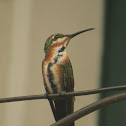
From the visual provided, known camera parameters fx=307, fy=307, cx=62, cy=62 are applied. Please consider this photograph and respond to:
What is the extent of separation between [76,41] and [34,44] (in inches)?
4.9

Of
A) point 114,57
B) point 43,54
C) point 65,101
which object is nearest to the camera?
point 65,101

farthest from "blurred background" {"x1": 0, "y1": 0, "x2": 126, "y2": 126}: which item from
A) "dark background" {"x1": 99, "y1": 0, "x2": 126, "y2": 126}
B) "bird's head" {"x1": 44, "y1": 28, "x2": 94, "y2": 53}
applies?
"bird's head" {"x1": 44, "y1": 28, "x2": 94, "y2": 53}

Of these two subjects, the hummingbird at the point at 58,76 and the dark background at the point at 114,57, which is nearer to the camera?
the hummingbird at the point at 58,76

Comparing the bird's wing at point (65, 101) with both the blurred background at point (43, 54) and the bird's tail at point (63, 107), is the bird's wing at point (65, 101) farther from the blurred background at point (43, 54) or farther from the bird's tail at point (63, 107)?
the blurred background at point (43, 54)

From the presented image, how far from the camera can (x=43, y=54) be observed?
878 mm

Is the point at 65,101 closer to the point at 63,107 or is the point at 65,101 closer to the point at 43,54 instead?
the point at 63,107

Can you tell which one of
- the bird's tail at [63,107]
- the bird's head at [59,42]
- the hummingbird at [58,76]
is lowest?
the bird's tail at [63,107]

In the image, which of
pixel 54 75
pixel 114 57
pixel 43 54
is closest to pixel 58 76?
pixel 54 75

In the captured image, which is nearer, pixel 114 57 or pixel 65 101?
pixel 65 101

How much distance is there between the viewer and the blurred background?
2.92ft

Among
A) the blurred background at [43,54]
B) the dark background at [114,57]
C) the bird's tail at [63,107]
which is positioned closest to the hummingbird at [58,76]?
the bird's tail at [63,107]

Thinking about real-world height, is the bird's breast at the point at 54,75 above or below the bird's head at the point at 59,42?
below

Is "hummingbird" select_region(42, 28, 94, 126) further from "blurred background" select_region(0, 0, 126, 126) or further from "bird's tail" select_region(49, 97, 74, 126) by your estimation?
"blurred background" select_region(0, 0, 126, 126)

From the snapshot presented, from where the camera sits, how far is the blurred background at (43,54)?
89 centimetres
